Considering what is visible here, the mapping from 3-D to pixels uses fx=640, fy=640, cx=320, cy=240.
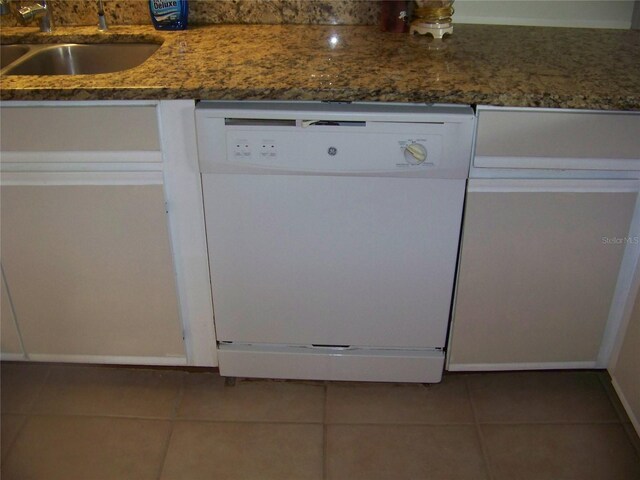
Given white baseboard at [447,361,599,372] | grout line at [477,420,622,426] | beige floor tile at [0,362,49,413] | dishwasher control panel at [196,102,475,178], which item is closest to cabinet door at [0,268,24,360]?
beige floor tile at [0,362,49,413]

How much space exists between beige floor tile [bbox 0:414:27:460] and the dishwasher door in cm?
60

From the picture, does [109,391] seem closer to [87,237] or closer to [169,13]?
[87,237]

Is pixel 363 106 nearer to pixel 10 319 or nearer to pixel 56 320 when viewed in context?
pixel 56 320

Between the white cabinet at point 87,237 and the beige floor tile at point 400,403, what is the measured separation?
18.4 inches

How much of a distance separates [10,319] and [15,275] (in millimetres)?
147

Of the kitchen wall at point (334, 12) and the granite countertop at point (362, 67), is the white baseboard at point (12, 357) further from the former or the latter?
the kitchen wall at point (334, 12)

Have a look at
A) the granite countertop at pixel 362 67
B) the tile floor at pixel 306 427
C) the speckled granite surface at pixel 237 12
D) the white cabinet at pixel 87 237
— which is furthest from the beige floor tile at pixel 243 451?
the speckled granite surface at pixel 237 12

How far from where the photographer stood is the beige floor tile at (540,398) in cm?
177

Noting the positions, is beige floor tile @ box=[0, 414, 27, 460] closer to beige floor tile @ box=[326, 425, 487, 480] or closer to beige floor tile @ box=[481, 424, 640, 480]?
beige floor tile @ box=[326, 425, 487, 480]

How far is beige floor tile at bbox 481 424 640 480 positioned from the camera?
1.61m

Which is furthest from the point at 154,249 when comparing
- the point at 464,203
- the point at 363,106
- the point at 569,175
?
the point at 569,175

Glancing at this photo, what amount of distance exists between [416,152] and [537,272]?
0.47m

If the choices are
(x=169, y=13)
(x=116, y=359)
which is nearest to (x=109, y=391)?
(x=116, y=359)

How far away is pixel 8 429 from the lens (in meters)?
1.73
